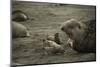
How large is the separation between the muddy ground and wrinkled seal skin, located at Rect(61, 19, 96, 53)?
0.06 metres

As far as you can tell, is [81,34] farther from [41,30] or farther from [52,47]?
[41,30]

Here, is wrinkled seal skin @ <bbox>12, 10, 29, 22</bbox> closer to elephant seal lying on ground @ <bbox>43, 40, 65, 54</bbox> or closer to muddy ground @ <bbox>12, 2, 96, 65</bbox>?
muddy ground @ <bbox>12, 2, 96, 65</bbox>

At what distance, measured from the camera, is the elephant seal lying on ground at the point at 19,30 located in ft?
6.59

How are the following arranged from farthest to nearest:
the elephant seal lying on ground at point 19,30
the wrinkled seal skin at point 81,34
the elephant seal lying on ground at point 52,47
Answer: the wrinkled seal skin at point 81,34, the elephant seal lying on ground at point 52,47, the elephant seal lying on ground at point 19,30

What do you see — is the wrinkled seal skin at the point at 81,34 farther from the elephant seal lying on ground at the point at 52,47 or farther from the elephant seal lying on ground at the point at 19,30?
the elephant seal lying on ground at the point at 19,30

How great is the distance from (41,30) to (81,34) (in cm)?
54

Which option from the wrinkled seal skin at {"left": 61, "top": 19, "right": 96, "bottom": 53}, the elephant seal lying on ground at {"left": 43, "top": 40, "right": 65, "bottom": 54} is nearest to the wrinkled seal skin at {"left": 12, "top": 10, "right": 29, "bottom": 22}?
the elephant seal lying on ground at {"left": 43, "top": 40, "right": 65, "bottom": 54}

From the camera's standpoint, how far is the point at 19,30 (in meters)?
2.03

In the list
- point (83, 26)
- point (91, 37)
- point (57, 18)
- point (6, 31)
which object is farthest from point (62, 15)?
point (6, 31)

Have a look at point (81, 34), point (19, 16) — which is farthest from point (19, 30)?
point (81, 34)

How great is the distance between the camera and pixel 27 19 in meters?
2.07

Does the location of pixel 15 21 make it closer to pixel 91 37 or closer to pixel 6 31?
pixel 6 31

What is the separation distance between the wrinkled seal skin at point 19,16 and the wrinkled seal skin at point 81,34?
1.60ft

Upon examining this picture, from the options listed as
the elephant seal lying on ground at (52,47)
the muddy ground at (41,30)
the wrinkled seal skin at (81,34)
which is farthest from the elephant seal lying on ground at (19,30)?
the wrinkled seal skin at (81,34)
